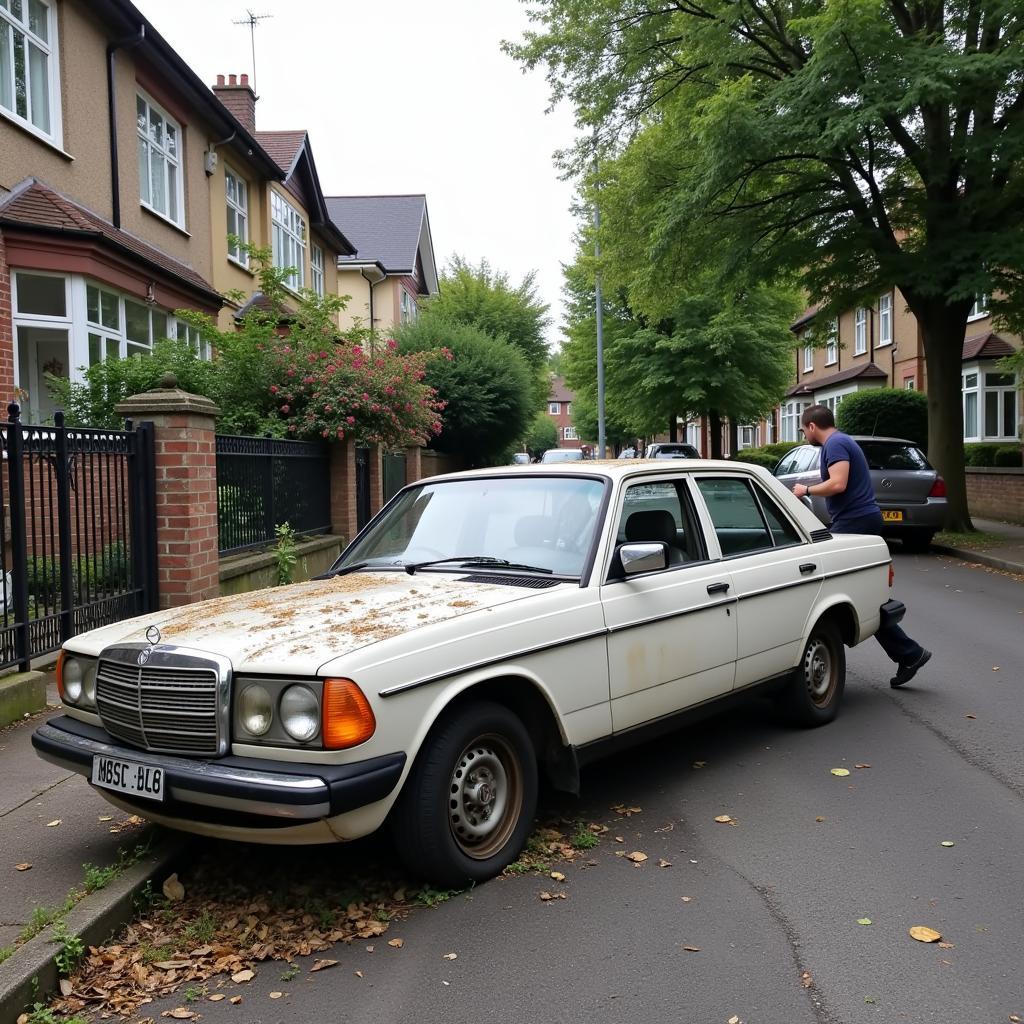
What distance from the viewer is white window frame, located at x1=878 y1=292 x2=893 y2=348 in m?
35.7

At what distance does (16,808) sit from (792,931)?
3.45 metres

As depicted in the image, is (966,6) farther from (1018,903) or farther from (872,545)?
(1018,903)

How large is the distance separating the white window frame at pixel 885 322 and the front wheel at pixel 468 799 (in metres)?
35.0

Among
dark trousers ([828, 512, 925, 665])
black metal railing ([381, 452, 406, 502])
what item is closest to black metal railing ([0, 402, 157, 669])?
dark trousers ([828, 512, 925, 665])

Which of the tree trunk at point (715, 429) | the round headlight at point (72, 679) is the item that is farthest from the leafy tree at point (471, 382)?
the round headlight at point (72, 679)

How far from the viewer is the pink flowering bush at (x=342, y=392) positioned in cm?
1226

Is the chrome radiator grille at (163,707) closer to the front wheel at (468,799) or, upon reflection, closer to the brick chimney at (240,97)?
the front wheel at (468,799)

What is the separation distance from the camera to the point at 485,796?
150 inches

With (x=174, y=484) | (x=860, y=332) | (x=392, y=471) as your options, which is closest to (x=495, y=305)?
(x=860, y=332)

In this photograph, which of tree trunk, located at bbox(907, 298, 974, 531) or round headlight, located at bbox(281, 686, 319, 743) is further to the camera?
tree trunk, located at bbox(907, 298, 974, 531)

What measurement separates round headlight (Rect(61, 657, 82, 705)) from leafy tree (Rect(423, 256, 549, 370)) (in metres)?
36.8

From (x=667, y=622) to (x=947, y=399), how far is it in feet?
46.7

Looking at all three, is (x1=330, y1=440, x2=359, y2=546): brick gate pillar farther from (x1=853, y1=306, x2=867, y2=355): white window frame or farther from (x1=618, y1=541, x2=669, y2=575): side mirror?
(x1=853, y1=306, x2=867, y2=355): white window frame

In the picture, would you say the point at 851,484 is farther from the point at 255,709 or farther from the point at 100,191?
the point at 100,191
